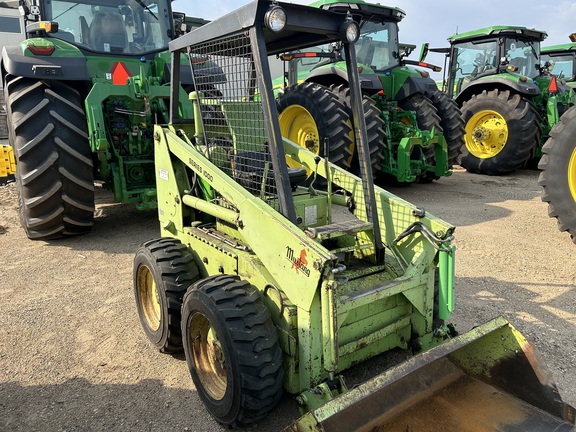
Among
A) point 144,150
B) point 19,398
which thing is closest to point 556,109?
point 144,150

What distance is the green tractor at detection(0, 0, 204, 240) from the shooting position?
187 inches

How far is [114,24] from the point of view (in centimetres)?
563

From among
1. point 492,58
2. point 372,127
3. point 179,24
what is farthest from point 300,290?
point 492,58

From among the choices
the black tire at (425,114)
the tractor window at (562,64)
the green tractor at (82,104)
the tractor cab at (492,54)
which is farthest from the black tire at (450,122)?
the tractor window at (562,64)

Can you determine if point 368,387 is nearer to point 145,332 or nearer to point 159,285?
point 159,285

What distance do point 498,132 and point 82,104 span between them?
25.4 feet

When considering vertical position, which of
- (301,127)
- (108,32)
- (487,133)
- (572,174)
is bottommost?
(572,174)

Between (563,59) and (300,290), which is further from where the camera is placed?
(563,59)

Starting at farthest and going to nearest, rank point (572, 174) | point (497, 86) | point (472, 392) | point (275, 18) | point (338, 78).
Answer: point (497, 86) → point (338, 78) → point (572, 174) → point (472, 392) → point (275, 18)

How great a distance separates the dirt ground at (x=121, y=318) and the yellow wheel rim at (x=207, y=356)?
16cm

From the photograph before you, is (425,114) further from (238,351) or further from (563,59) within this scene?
(563,59)

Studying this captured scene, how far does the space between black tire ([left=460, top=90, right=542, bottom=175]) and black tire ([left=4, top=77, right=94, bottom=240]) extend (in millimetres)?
7669

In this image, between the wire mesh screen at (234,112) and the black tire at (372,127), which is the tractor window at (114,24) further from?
the wire mesh screen at (234,112)

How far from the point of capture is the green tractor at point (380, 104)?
680cm
